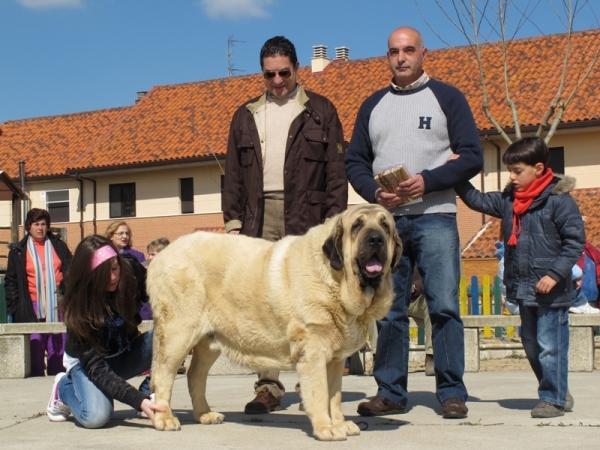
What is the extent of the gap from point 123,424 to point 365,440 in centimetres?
182

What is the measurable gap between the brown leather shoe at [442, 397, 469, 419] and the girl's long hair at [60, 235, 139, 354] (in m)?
2.34

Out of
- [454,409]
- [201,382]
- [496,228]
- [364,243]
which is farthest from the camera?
[496,228]

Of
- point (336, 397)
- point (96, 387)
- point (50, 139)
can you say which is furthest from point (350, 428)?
point (50, 139)

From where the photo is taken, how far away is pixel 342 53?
Result: 4031cm

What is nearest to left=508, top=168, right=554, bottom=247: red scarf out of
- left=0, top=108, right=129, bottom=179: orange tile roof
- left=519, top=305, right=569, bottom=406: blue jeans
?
left=519, top=305, right=569, bottom=406: blue jeans

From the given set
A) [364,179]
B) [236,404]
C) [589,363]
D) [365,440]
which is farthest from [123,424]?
[589,363]

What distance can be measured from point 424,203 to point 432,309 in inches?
29.1

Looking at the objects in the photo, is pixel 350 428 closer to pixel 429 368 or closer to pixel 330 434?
pixel 330 434

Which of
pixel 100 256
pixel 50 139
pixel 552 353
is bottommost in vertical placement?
pixel 552 353

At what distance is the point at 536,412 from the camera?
6.13 m

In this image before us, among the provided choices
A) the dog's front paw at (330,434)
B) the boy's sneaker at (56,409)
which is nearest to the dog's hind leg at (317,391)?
the dog's front paw at (330,434)

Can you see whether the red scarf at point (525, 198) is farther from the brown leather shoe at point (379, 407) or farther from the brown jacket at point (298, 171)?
the brown leather shoe at point (379, 407)

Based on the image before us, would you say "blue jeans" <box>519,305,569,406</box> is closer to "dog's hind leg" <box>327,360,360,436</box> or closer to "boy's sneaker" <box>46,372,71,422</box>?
"dog's hind leg" <box>327,360,360,436</box>

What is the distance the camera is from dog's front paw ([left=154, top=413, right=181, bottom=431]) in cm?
588
